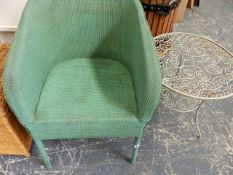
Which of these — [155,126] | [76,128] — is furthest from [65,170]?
[155,126]

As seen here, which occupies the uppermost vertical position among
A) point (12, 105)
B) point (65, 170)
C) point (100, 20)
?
point (100, 20)

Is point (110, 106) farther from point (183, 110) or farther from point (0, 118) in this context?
point (183, 110)

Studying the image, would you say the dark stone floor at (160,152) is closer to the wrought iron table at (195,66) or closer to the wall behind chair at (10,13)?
the wrought iron table at (195,66)

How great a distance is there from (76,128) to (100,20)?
1.80ft

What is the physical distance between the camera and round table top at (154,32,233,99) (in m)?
1.15

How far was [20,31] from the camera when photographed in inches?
37.3

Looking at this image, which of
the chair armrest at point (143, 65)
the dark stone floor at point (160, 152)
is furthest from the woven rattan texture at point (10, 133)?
Result: the chair armrest at point (143, 65)

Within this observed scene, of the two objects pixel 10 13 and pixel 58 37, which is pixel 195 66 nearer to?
pixel 58 37

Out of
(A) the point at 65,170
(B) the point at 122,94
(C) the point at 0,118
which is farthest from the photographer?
(A) the point at 65,170

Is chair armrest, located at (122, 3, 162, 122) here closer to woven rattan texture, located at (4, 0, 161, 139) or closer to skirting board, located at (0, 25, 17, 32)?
woven rattan texture, located at (4, 0, 161, 139)

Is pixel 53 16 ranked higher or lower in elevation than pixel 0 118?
higher

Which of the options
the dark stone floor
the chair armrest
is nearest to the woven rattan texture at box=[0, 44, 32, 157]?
the dark stone floor

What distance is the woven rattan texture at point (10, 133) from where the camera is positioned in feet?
3.29

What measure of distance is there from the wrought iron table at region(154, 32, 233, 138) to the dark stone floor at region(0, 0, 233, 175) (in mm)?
105
